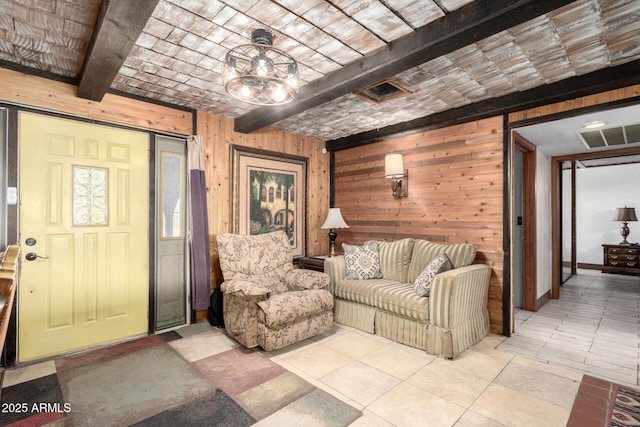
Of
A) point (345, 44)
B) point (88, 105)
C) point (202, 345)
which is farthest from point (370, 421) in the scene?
point (88, 105)

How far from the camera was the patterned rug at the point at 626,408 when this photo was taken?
188 centimetres

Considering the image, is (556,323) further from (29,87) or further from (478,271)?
(29,87)

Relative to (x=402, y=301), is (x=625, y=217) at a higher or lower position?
higher

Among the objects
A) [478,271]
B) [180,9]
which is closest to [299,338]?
[478,271]

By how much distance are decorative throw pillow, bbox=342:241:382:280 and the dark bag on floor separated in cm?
147

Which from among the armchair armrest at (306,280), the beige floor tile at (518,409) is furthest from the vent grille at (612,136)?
the armchair armrest at (306,280)

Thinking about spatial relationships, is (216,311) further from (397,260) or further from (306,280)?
(397,260)

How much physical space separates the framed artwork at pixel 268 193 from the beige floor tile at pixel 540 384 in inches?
114

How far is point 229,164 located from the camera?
3891 millimetres

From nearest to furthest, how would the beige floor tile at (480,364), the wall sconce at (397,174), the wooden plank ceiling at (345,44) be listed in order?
the wooden plank ceiling at (345,44), the beige floor tile at (480,364), the wall sconce at (397,174)

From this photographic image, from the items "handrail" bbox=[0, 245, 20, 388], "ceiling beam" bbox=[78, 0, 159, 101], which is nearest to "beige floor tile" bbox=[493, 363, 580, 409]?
"handrail" bbox=[0, 245, 20, 388]

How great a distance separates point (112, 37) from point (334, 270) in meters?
2.88

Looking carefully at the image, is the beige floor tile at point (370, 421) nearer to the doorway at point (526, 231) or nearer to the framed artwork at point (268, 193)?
the framed artwork at point (268, 193)

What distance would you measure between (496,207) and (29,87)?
14.6 feet
